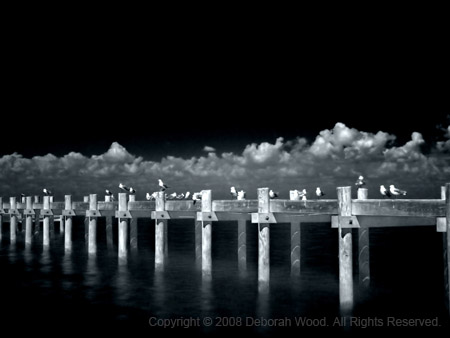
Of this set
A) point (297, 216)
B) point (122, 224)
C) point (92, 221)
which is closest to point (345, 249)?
point (297, 216)

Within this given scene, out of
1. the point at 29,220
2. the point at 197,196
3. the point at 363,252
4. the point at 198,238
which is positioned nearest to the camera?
the point at 363,252

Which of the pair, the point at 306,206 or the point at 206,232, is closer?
the point at 306,206

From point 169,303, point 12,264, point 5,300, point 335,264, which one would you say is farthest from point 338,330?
point 12,264

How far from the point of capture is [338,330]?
1415 centimetres

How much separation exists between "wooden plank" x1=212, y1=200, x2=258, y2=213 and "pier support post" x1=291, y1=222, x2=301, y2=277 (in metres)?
2.98

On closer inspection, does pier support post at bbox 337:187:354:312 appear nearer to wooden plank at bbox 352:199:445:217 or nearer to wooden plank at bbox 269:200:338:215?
wooden plank at bbox 352:199:445:217

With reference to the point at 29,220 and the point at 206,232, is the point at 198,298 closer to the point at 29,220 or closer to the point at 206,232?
the point at 206,232

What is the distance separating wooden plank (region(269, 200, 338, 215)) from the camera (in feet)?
48.8

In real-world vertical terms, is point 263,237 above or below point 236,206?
below

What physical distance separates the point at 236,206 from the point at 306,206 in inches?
143

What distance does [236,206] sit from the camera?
1877 cm

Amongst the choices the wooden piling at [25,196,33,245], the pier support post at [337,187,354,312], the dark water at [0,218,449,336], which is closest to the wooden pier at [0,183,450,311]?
the pier support post at [337,187,354,312]

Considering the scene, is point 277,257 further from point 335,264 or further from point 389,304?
point 389,304

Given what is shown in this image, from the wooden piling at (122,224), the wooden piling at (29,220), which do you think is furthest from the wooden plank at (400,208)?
the wooden piling at (29,220)
